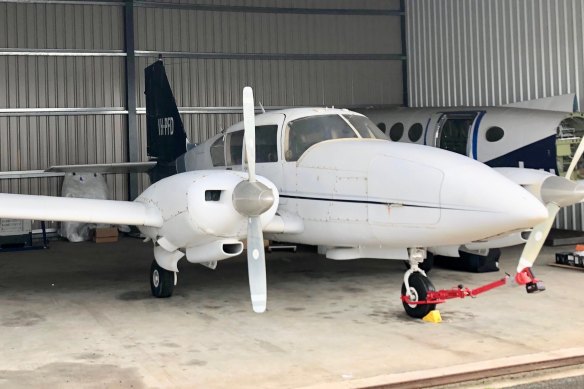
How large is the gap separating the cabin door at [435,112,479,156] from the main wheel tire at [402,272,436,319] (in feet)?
21.8

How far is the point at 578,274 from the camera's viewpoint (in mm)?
11328

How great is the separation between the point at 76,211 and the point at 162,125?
564cm

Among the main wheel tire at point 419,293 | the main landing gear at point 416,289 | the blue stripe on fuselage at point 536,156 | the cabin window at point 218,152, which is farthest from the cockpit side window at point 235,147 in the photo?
the blue stripe on fuselage at point 536,156

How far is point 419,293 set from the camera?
826 centimetres

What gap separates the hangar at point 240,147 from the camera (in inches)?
266

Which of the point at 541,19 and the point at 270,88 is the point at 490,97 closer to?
the point at 541,19

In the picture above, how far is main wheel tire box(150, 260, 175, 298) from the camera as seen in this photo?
9.77 metres

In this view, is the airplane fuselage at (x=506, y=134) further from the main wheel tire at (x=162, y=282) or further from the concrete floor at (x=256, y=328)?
the main wheel tire at (x=162, y=282)

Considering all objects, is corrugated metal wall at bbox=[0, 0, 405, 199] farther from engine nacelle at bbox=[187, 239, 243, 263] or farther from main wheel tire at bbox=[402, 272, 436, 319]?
main wheel tire at bbox=[402, 272, 436, 319]

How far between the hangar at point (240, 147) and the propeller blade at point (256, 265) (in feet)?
1.40

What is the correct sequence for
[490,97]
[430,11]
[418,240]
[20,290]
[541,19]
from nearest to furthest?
[418,240] → [20,290] → [541,19] → [490,97] → [430,11]

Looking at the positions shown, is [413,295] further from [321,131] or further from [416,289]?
[321,131]

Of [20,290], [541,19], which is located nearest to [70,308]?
[20,290]

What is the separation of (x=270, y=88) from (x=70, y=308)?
12.5 metres
